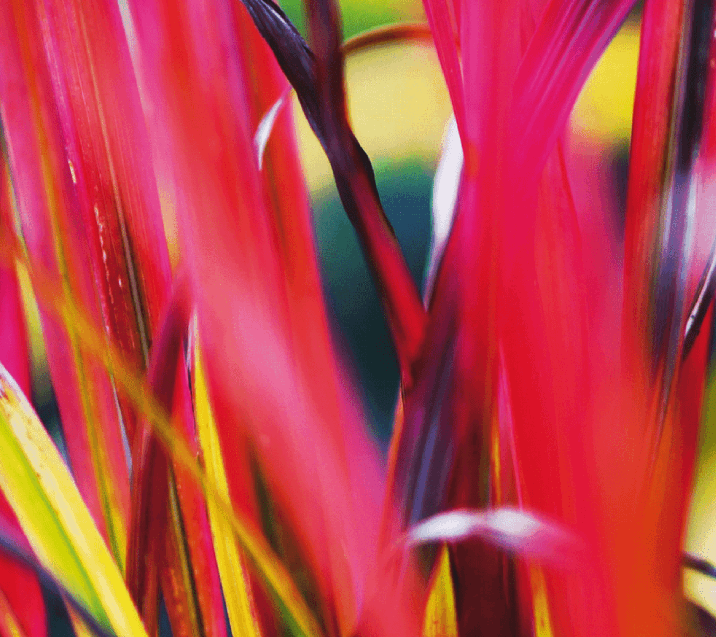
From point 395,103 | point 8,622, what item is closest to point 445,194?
point 395,103

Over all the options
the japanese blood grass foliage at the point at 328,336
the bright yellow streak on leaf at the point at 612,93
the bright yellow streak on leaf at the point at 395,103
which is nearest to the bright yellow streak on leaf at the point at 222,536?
the japanese blood grass foliage at the point at 328,336

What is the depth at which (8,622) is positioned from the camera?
61 cm

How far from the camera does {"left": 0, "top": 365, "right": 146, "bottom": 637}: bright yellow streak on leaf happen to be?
58 centimetres

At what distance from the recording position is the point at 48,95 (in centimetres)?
55

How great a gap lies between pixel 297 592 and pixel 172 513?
0.14 meters

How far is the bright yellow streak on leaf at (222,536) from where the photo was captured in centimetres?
56

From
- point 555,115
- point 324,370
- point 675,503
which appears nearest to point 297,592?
point 324,370

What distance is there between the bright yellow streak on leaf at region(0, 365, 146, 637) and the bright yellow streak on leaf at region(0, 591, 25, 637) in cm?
8

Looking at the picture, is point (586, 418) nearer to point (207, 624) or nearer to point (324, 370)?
point (324, 370)

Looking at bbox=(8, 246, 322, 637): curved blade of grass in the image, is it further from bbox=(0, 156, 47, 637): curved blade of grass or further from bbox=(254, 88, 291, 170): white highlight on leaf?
bbox=(254, 88, 291, 170): white highlight on leaf

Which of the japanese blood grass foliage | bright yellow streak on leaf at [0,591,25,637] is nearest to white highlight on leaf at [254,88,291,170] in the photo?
the japanese blood grass foliage

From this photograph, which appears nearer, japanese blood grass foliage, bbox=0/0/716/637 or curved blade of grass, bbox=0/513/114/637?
japanese blood grass foliage, bbox=0/0/716/637

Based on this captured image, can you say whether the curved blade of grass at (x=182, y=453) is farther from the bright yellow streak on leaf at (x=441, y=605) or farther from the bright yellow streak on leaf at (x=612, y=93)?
the bright yellow streak on leaf at (x=612, y=93)

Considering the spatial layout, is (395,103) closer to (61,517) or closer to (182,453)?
(182,453)
